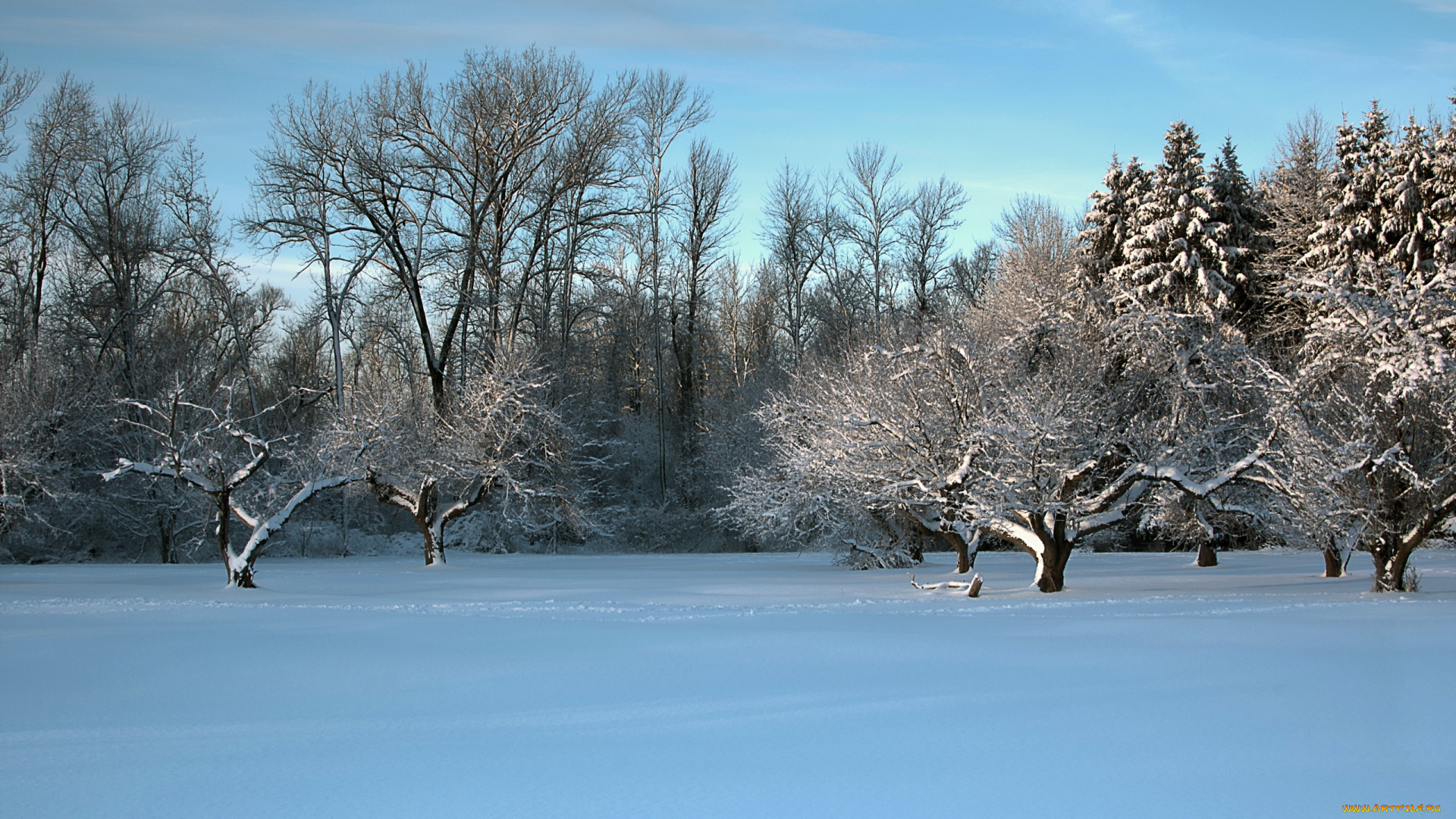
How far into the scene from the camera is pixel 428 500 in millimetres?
29156

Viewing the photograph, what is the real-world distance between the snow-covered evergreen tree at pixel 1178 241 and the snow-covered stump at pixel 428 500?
68.3ft

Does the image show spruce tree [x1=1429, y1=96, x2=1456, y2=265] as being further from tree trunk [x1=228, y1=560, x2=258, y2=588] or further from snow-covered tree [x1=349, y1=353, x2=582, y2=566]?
tree trunk [x1=228, y1=560, x2=258, y2=588]

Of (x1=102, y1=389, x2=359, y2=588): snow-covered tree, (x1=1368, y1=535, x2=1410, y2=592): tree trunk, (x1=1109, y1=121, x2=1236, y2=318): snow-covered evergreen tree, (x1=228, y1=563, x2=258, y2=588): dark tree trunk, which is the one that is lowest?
(x1=228, y1=563, x2=258, y2=588): dark tree trunk

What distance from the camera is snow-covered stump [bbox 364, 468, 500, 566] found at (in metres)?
28.3

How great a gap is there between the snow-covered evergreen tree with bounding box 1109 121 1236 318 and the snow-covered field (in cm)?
1818

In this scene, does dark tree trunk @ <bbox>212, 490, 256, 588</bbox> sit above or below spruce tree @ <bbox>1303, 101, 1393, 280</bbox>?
below

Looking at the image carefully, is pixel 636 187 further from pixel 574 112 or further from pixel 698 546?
pixel 698 546

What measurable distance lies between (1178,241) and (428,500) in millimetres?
25129

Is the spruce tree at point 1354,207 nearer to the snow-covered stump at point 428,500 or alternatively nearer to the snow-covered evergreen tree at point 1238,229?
the snow-covered evergreen tree at point 1238,229

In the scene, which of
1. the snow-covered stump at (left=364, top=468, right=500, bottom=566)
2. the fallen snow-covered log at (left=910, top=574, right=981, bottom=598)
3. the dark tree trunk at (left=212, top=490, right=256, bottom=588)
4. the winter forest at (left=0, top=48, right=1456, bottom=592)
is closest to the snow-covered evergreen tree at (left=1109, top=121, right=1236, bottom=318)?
the winter forest at (left=0, top=48, right=1456, bottom=592)

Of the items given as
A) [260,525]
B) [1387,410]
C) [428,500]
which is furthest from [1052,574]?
[428,500]

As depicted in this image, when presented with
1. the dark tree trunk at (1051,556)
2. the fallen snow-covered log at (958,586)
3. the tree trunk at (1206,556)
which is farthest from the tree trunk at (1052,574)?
the tree trunk at (1206,556)

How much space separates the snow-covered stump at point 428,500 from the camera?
28.3m

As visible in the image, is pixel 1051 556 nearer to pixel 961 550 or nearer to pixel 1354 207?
pixel 961 550
